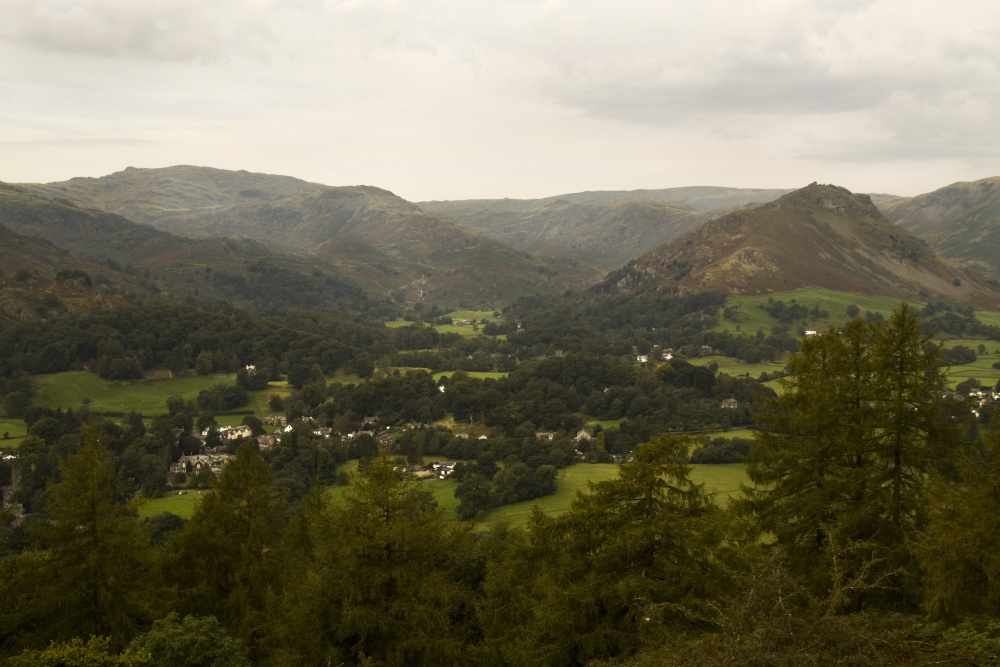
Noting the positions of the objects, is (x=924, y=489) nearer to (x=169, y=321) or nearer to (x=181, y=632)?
(x=181, y=632)

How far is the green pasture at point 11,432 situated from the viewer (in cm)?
7769

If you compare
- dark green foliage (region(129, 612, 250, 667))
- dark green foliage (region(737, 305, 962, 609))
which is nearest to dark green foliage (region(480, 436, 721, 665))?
dark green foliage (region(737, 305, 962, 609))

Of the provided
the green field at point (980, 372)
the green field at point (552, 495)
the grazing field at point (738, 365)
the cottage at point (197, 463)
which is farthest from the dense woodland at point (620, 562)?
the grazing field at point (738, 365)

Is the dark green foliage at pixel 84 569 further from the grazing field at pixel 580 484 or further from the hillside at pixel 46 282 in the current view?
the hillside at pixel 46 282

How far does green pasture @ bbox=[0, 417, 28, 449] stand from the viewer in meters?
77.7

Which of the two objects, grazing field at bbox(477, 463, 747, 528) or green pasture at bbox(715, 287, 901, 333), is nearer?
grazing field at bbox(477, 463, 747, 528)

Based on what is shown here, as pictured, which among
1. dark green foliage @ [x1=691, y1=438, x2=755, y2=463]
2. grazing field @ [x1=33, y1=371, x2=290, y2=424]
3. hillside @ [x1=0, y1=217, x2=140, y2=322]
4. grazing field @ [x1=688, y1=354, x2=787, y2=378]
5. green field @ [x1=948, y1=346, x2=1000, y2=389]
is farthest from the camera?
grazing field @ [x1=688, y1=354, x2=787, y2=378]

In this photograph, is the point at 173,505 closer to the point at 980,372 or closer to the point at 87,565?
the point at 87,565

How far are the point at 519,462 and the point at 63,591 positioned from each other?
178 ft

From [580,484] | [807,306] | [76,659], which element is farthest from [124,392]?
[807,306]

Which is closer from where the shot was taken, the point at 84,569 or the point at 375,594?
the point at 375,594

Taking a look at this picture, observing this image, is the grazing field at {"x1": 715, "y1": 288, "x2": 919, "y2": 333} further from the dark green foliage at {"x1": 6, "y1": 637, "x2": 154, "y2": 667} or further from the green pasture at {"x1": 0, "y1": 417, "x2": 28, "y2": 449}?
the dark green foliage at {"x1": 6, "y1": 637, "x2": 154, "y2": 667}

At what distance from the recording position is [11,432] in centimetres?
8200

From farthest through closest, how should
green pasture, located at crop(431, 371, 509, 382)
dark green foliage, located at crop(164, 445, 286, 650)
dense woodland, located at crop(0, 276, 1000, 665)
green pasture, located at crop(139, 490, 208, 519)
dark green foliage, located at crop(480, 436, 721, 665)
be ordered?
green pasture, located at crop(431, 371, 509, 382) → green pasture, located at crop(139, 490, 208, 519) → dark green foliage, located at crop(164, 445, 286, 650) → dark green foliage, located at crop(480, 436, 721, 665) → dense woodland, located at crop(0, 276, 1000, 665)
